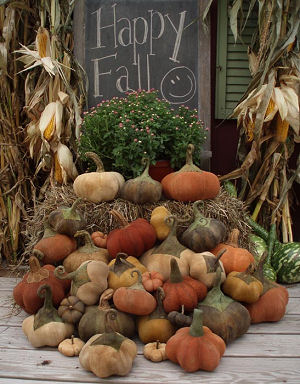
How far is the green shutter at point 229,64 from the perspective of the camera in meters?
4.08

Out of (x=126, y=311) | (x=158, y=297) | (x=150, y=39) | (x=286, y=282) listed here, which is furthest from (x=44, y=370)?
(x=150, y=39)

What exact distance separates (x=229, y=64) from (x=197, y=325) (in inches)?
103

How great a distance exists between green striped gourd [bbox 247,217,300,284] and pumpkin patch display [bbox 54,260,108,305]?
152cm

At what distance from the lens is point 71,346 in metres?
2.37

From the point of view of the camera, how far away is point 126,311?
2479 millimetres

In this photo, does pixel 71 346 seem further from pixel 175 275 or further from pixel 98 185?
pixel 98 185

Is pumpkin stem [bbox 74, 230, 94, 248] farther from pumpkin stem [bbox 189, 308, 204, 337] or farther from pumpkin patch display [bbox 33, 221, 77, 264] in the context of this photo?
pumpkin stem [bbox 189, 308, 204, 337]

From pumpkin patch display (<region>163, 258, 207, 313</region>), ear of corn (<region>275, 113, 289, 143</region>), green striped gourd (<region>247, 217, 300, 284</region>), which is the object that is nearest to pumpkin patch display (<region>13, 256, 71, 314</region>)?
pumpkin patch display (<region>163, 258, 207, 313</region>)

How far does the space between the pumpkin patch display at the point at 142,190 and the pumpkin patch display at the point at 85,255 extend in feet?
1.47

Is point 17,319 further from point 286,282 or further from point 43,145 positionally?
point 286,282

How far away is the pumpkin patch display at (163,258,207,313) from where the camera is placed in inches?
96.7

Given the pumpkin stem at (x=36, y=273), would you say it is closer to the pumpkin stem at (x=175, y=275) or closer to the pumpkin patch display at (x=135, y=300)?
the pumpkin patch display at (x=135, y=300)

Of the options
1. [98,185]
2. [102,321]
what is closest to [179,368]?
[102,321]

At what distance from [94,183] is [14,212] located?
3.92 ft
